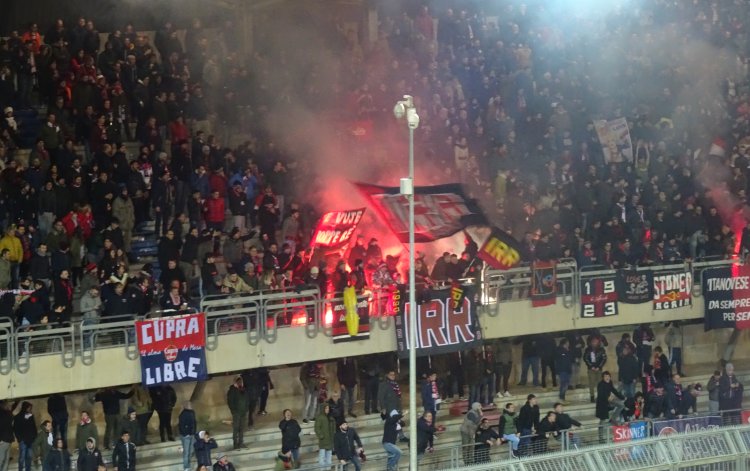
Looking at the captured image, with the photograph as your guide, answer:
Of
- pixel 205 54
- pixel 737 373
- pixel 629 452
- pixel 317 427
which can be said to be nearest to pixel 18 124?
pixel 205 54

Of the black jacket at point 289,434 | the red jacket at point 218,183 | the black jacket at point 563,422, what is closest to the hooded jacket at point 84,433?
the black jacket at point 289,434

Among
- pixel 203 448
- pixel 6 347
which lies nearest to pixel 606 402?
pixel 203 448

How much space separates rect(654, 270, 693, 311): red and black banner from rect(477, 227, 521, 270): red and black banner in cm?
328

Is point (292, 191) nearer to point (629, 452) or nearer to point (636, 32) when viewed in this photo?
point (629, 452)

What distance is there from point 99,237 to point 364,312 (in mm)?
3825

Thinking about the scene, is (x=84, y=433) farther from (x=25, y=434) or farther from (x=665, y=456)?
(x=665, y=456)

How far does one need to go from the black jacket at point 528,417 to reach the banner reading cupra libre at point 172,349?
4562 mm

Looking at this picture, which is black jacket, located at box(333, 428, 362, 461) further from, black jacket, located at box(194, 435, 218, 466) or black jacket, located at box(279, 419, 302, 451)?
black jacket, located at box(194, 435, 218, 466)

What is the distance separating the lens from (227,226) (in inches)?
880

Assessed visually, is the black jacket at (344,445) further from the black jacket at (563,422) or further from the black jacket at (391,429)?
the black jacket at (563,422)

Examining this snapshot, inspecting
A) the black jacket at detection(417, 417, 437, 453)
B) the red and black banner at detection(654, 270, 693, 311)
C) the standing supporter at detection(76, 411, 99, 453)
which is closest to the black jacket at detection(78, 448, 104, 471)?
the standing supporter at detection(76, 411, 99, 453)

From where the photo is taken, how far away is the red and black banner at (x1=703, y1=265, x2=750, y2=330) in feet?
75.9

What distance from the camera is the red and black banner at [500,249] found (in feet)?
68.6

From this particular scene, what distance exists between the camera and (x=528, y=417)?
20.7 meters
